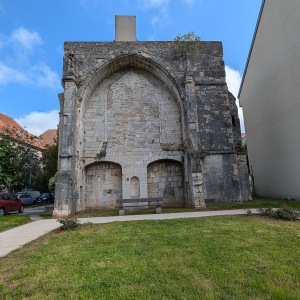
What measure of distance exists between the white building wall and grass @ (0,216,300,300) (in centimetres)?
1012

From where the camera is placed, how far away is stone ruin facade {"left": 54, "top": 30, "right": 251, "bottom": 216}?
13977mm

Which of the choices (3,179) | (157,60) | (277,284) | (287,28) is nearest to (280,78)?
(287,28)

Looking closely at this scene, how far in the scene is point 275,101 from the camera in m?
16.6

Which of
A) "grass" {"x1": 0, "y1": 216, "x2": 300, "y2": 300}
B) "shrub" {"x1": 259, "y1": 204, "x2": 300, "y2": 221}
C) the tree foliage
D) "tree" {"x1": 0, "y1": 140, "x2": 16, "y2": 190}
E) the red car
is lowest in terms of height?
"grass" {"x1": 0, "y1": 216, "x2": 300, "y2": 300}

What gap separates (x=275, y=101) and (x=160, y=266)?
15711 millimetres

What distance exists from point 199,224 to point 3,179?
1267cm

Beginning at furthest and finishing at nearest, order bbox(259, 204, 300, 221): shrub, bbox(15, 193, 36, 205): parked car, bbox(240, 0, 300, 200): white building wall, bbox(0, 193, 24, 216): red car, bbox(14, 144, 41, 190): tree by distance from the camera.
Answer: bbox(14, 144, 41, 190): tree
bbox(15, 193, 36, 205): parked car
bbox(0, 193, 24, 216): red car
bbox(240, 0, 300, 200): white building wall
bbox(259, 204, 300, 221): shrub

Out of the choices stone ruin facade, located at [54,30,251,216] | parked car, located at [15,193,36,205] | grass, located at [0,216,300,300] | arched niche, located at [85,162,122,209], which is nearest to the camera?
grass, located at [0,216,300,300]

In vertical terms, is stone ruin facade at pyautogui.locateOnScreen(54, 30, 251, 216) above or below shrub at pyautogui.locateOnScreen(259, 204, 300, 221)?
above

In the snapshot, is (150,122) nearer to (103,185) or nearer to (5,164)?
(103,185)

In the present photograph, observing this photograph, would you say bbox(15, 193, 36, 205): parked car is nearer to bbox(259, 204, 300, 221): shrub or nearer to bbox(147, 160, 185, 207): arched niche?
bbox(147, 160, 185, 207): arched niche

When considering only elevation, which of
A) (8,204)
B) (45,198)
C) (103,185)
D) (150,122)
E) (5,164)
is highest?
(150,122)

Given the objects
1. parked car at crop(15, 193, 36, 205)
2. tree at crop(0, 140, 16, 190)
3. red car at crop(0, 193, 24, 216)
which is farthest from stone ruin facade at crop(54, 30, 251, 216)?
parked car at crop(15, 193, 36, 205)

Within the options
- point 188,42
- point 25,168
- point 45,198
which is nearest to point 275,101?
point 188,42
